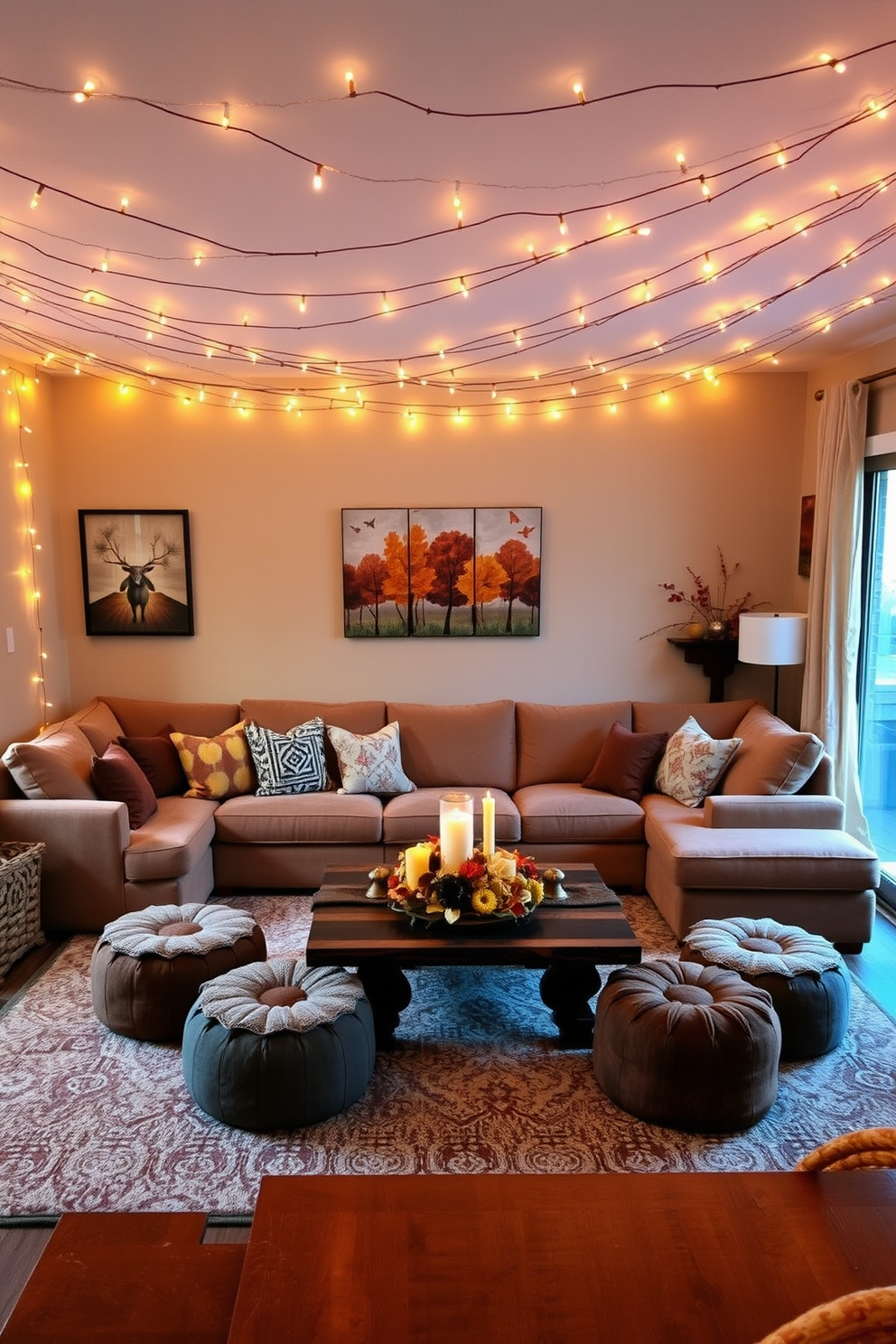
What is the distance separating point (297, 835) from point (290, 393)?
2.49 m

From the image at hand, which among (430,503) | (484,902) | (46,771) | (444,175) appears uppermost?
(444,175)

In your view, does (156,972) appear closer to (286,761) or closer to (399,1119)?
(399,1119)

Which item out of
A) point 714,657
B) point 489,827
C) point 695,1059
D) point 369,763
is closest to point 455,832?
point 489,827

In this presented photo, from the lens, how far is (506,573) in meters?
5.49

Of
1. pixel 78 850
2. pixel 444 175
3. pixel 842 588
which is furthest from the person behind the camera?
pixel 842 588

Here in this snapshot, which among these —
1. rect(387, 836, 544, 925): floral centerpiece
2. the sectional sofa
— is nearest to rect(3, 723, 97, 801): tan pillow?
the sectional sofa

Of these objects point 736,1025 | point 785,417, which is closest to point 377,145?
point 736,1025

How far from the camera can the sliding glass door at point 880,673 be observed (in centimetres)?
464

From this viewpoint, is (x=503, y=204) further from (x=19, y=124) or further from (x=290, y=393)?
(x=290, y=393)

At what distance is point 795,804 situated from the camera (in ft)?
14.0

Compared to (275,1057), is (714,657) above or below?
above

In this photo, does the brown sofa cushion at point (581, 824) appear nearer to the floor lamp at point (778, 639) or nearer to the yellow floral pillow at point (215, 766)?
the floor lamp at point (778, 639)

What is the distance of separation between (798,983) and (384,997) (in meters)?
1.40

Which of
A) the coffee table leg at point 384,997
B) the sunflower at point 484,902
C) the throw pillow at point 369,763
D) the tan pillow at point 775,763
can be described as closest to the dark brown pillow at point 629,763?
the tan pillow at point 775,763
